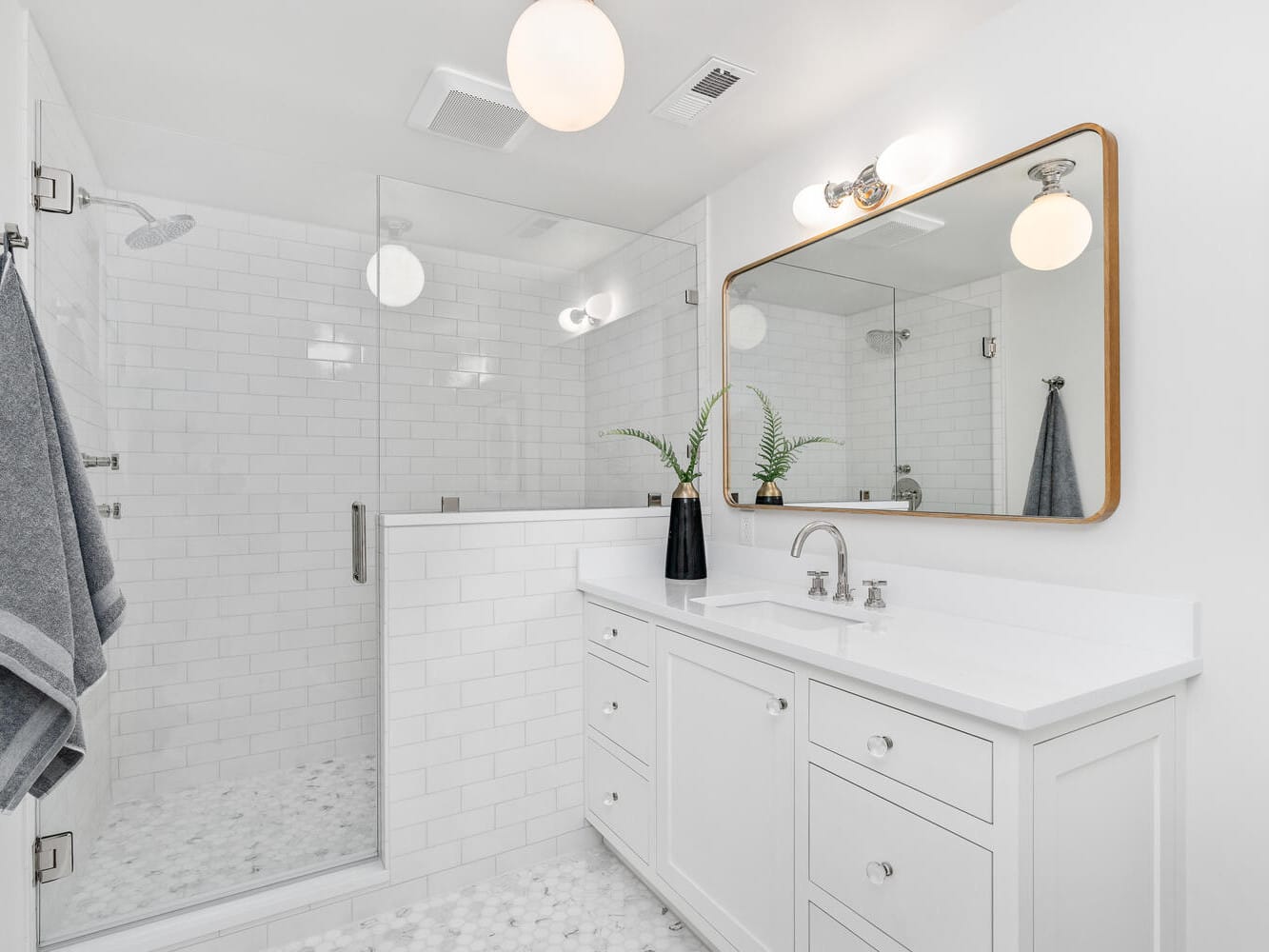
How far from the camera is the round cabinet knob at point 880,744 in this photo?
124cm

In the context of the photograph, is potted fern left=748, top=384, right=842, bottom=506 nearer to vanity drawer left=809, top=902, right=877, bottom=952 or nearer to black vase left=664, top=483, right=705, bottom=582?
black vase left=664, top=483, right=705, bottom=582

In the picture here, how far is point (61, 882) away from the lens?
178 centimetres

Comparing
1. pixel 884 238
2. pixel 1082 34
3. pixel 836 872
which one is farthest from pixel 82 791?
pixel 1082 34

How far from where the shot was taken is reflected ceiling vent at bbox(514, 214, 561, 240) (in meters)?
2.35

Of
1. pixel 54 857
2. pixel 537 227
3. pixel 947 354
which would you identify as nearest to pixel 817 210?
pixel 947 354

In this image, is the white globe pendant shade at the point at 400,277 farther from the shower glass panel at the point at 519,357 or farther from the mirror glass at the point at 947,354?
the mirror glass at the point at 947,354

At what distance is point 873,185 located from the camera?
1.97 metres

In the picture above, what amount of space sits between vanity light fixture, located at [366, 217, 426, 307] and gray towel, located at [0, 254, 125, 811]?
3.74 feet

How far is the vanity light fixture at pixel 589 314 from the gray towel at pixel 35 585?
1.54m

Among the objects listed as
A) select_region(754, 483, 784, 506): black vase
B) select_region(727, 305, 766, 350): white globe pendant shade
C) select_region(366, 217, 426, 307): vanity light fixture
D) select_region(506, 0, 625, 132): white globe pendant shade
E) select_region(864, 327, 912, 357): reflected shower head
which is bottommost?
select_region(754, 483, 784, 506): black vase

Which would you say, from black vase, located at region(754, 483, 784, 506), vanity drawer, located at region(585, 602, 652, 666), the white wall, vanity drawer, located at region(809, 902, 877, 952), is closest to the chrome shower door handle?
vanity drawer, located at region(585, 602, 652, 666)

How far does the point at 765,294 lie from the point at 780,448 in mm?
556

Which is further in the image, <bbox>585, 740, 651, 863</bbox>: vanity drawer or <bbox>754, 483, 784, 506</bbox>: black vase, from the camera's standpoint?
<bbox>754, 483, 784, 506</bbox>: black vase

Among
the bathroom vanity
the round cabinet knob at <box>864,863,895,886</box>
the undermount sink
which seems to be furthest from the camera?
the undermount sink
